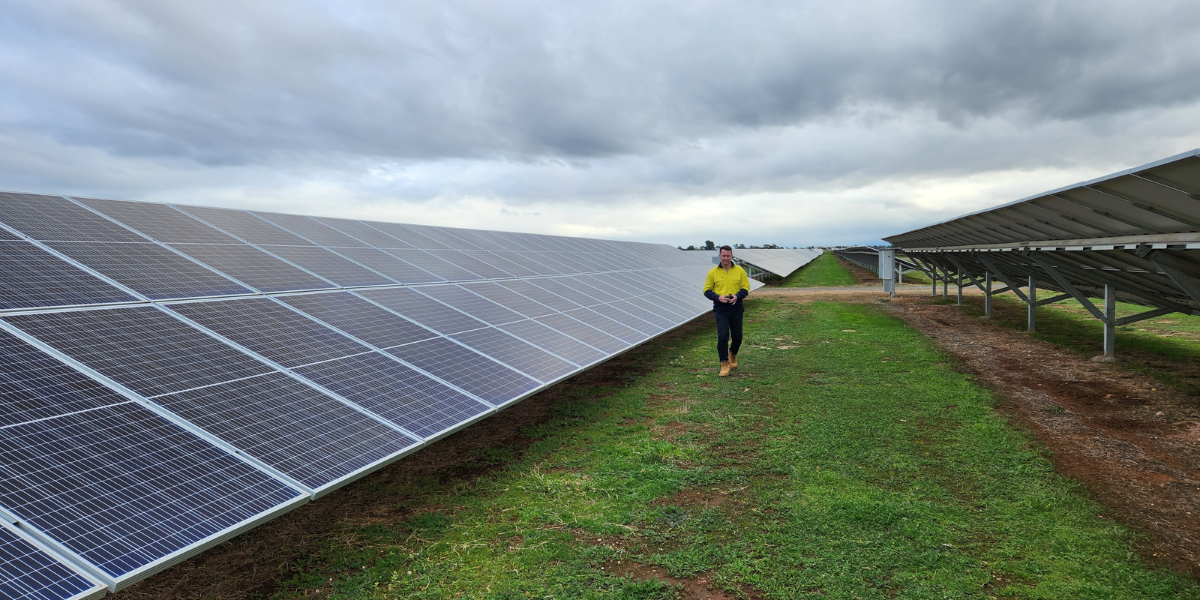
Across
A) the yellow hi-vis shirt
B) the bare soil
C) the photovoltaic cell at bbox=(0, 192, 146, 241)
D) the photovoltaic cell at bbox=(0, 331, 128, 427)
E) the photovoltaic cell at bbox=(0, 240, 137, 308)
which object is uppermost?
the photovoltaic cell at bbox=(0, 192, 146, 241)

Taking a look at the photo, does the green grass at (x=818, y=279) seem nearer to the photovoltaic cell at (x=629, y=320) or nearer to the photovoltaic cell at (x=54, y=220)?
the photovoltaic cell at (x=629, y=320)

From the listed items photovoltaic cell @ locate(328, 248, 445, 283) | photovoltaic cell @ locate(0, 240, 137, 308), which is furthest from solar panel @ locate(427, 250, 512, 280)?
photovoltaic cell @ locate(0, 240, 137, 308)

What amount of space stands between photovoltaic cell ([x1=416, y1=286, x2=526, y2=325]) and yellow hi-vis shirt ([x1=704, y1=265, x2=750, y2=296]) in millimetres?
4113

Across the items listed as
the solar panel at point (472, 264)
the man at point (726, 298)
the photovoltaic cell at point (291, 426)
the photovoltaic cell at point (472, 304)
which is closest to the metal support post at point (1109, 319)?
the man at point (726, 298)

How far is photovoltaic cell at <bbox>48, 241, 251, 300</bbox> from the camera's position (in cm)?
675

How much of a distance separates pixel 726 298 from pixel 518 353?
5076 millimetres

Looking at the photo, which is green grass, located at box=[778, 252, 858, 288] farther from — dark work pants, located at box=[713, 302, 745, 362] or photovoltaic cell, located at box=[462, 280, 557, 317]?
photovoltaic cell, located at box=[462, 280, 557, 317]

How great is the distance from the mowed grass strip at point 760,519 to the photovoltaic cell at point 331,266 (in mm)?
3773

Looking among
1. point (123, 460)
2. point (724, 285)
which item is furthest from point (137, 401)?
point (724, 285)

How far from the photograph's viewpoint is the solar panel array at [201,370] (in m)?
3.72

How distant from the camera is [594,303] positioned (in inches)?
549

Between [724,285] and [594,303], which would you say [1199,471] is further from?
[594,303]

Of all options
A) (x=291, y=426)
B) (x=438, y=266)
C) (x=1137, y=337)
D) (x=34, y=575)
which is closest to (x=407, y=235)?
(x=438, y=266)

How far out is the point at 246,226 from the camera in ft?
36.8
